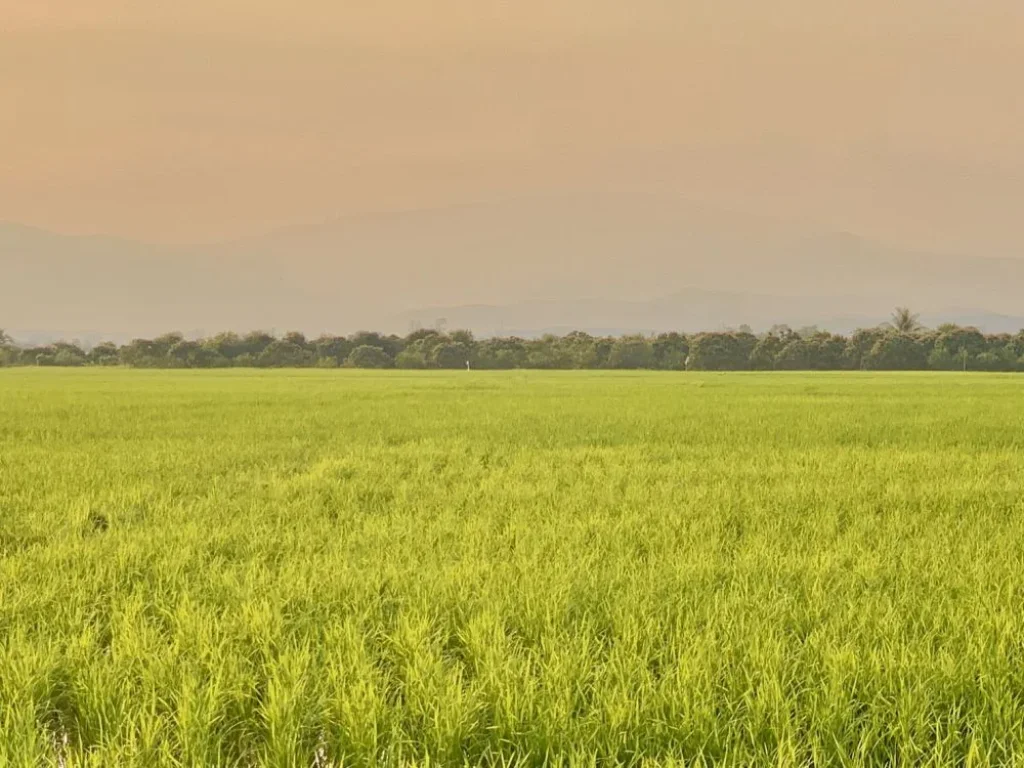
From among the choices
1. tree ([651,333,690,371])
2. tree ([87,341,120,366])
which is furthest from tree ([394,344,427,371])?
tree ([87,341,120,366])

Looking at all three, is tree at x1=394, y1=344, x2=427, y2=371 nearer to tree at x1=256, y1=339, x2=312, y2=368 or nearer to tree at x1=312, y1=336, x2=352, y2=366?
tree at x1=312, y1=336, x2=352, y2=366

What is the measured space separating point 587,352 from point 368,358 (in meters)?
19.7

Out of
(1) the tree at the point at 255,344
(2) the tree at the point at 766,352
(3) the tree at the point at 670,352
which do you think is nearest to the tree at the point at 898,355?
(2) the tree at the point at 766,352

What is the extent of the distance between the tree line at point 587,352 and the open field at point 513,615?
52.0 m

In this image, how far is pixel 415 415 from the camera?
14.7 m

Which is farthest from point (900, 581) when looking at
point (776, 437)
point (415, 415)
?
point (415, 415)

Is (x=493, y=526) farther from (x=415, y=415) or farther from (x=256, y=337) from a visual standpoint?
(x=256, y=337)

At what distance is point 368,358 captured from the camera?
6238 centimetres

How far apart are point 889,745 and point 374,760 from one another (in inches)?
68.7

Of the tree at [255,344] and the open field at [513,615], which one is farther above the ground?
the tree at [255,344]

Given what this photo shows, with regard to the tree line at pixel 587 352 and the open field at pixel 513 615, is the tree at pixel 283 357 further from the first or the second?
the open field at pixel 513 615

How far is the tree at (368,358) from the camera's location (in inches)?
2445

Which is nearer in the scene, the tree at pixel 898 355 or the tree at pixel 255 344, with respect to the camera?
the tree at pixel 898 355

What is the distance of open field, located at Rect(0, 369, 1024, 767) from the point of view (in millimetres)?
2336
